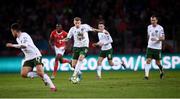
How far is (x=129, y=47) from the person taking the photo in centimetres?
3069

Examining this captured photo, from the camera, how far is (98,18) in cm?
3195

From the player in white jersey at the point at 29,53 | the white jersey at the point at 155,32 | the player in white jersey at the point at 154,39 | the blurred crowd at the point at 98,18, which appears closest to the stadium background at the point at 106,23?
the blurred crowd at the point at 98,18

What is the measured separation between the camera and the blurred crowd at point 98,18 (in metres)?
30.6

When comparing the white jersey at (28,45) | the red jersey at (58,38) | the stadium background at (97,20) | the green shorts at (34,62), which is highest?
the stadium background at (97,20)

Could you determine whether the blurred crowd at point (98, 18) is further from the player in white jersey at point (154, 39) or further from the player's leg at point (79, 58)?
the player's leg at point (79, 58)

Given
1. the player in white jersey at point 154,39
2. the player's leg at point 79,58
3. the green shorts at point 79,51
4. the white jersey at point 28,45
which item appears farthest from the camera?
the player in white jersey at point 154,39

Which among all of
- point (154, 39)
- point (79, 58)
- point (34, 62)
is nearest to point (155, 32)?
point (154, 39)

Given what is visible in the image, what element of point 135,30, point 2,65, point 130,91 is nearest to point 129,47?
point 135,30

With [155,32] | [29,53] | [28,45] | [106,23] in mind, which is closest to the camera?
[28,45]

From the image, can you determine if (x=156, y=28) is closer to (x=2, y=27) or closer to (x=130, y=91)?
(x=130, y=91)

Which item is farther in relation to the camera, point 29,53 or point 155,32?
point 155,32

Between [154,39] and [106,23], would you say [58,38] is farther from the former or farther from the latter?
[106,23]

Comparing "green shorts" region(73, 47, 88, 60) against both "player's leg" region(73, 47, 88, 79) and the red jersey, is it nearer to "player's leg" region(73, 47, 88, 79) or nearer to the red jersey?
"player's leg" region(73, 47, 88, 79)

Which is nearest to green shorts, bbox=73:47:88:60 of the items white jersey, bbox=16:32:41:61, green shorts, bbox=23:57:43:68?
green shorts, bbox=23:57:43:68
